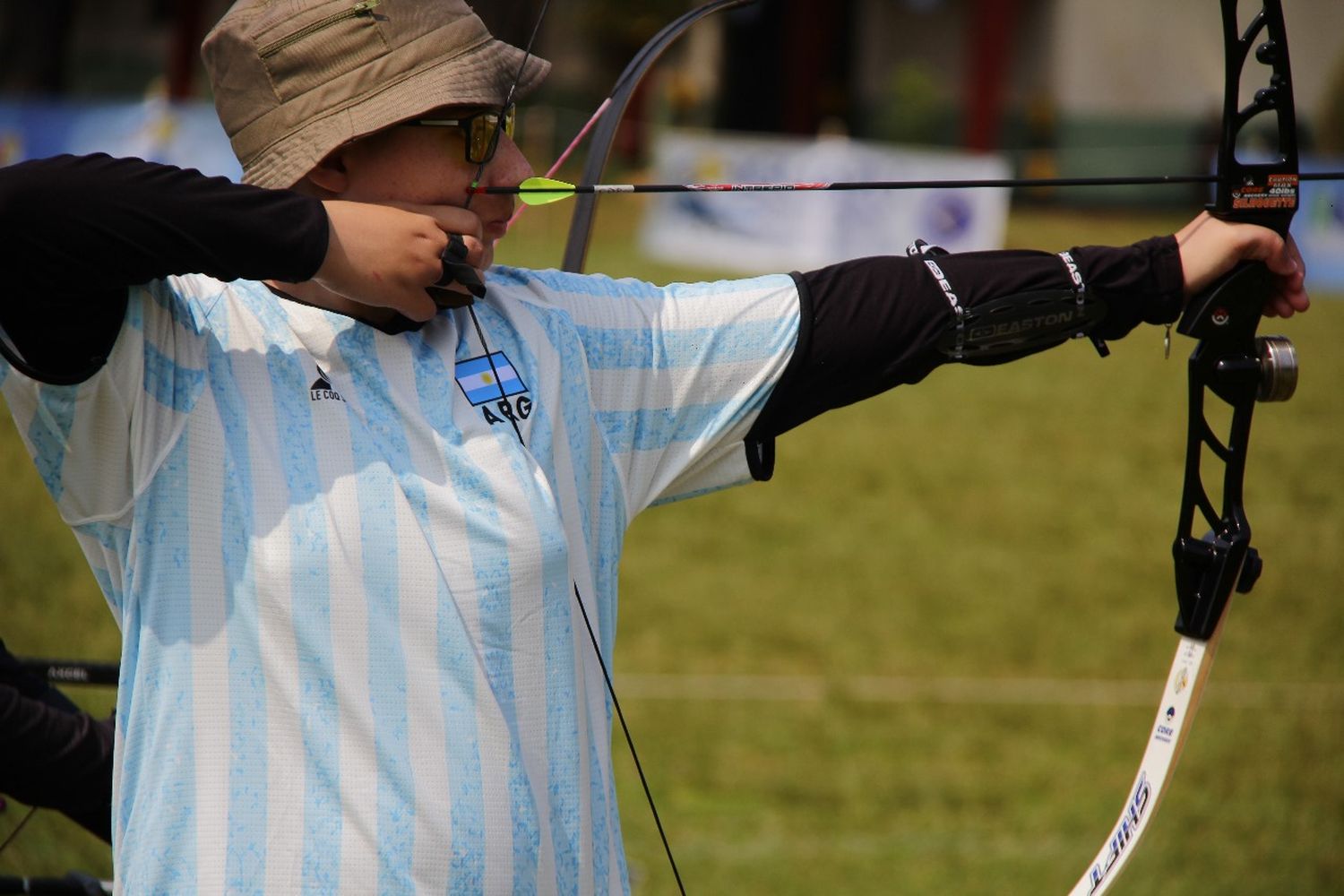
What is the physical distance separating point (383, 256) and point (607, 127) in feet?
2.64

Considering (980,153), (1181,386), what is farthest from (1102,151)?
(1181,386)

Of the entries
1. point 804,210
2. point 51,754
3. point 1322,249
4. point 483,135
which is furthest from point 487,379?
point 1322,249

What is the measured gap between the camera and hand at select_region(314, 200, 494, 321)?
129 cm

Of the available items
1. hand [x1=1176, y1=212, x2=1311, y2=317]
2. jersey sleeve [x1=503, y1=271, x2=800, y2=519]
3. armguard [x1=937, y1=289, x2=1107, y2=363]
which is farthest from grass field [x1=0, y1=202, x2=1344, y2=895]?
hand [x1=1176, y1=212, x2=1311, y2=317]

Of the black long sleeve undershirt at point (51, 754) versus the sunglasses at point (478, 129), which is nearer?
the sunglasses at point (478, 129)

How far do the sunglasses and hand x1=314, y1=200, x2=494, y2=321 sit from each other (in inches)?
4.3

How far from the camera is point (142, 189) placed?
121 cm

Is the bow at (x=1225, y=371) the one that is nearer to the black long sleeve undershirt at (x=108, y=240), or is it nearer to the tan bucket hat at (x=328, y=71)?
the tan bucket hat at (x=328, y=71)

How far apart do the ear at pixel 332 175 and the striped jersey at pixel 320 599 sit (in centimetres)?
12

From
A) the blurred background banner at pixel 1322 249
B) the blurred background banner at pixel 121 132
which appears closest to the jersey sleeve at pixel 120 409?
the blurred background banner at pixel 121 132

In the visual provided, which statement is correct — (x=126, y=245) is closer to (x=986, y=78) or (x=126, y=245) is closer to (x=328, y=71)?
(x=328, y=71)

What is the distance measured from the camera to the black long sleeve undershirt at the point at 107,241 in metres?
1.18

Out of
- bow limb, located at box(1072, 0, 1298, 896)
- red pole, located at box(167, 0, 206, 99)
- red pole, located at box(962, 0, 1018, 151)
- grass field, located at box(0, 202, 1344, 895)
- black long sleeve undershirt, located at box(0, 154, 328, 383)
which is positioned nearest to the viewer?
black long sleeve undershirt, located at box(0, 154, 328, 383)

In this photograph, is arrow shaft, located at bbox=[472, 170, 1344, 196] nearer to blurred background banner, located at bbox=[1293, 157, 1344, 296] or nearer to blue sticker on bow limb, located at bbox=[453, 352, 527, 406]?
blue sticker on bow limb, located at bbox=[453, 352, 527, 406]
